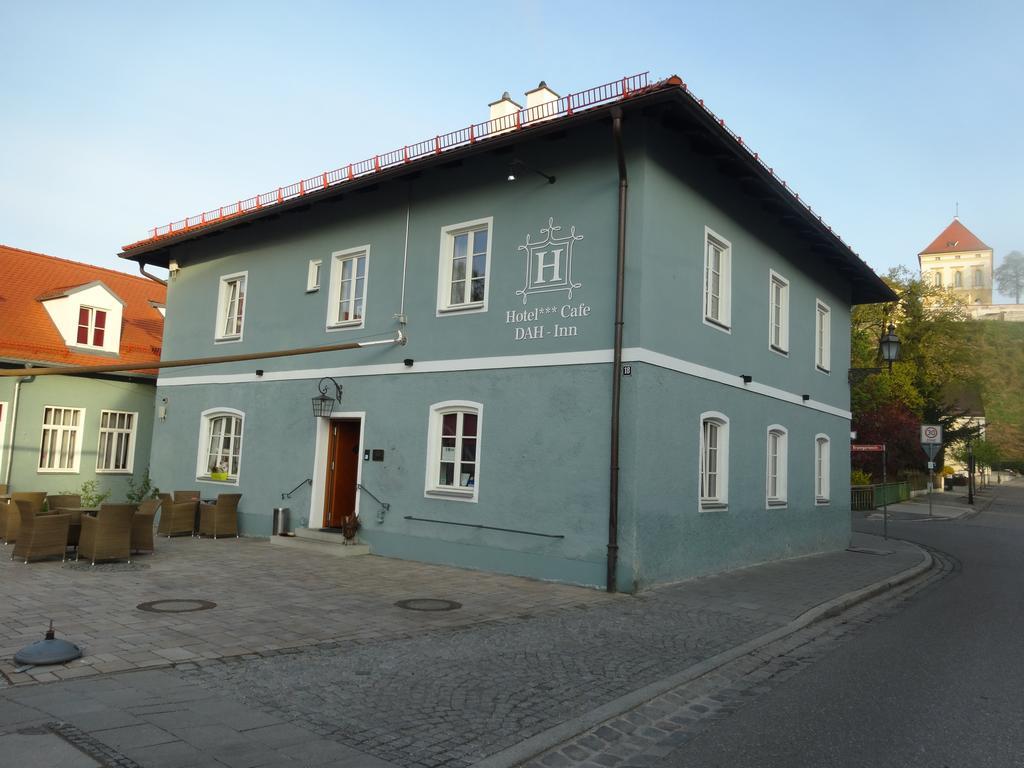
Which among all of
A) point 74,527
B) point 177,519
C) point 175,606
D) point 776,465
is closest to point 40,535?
point 74,527

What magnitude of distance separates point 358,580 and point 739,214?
29.4 ft

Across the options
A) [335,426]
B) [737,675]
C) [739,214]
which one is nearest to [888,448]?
[739,214]

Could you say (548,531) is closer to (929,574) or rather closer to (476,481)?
(476,481)

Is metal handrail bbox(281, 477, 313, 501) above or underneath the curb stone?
above

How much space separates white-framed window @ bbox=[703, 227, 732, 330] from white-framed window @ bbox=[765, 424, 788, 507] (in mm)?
2878

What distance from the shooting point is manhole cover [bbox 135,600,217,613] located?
823cm

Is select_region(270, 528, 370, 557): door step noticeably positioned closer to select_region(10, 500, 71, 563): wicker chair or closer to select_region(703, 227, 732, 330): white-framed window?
select_region(10, 500, 71, 563): wicker chair

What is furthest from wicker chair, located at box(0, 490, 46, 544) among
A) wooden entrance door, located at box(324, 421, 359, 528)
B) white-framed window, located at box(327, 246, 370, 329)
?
white-framed window, located at box(327, 246, 370, 329)

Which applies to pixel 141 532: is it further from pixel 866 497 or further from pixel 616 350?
pixel 866 497

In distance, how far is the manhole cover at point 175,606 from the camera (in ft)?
27.0

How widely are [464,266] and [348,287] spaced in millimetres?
3056

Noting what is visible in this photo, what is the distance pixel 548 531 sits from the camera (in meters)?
11.3

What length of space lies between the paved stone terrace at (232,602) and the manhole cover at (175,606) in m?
0.12

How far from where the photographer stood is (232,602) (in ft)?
29.0
